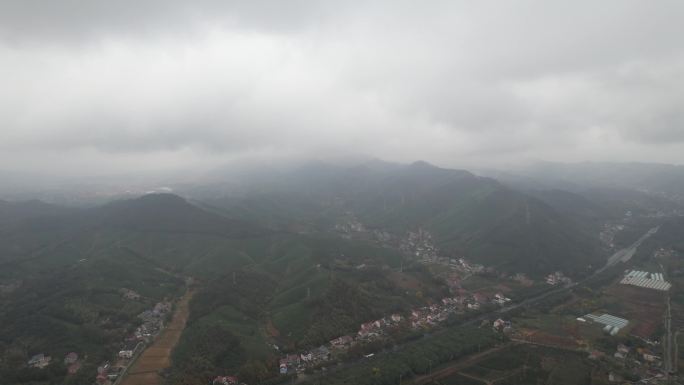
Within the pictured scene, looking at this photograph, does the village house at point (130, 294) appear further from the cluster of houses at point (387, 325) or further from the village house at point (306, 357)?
the village house at point (306, 357)

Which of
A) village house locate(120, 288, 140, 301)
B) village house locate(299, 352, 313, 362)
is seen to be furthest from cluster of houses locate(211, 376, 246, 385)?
village house locate(120, 288, 140, 301)

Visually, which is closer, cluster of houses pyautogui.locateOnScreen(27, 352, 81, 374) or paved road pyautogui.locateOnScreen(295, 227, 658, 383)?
cluster of houses pyautogui.locateOnScreen(27, 352, 81, 374)

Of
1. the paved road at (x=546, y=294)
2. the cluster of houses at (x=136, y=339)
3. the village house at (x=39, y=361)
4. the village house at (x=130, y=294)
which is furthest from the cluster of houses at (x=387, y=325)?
the village house at (x=130, y=294)

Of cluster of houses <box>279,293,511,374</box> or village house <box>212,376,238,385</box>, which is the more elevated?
village house <box>212,376,238,385</box>

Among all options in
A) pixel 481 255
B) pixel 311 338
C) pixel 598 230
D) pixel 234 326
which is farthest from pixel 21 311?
pixel 598 230

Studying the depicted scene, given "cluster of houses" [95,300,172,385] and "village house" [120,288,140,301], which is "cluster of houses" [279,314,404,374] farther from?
"village house" [120,288,140,301]

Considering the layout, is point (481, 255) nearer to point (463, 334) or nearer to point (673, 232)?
point (463, 334)

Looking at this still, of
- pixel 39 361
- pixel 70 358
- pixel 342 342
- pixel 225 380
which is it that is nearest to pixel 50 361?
pixel 39 361

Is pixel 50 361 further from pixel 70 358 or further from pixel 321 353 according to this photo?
pixel 321 353
